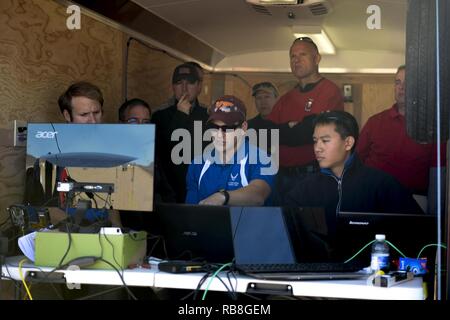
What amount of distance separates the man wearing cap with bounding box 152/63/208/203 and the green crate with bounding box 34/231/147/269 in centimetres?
148

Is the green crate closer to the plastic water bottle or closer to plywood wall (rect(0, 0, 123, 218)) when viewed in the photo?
plywood wall (rect(0, 0, 123, 218))

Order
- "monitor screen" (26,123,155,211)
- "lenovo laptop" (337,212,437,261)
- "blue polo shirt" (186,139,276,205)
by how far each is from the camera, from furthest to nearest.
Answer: "blue polo shirt" (186,139,276,205)
"monitor screen" (26,123,155,211)
"lenovo laptop" (337,212,437,261)

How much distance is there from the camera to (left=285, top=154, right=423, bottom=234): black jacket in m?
3.85

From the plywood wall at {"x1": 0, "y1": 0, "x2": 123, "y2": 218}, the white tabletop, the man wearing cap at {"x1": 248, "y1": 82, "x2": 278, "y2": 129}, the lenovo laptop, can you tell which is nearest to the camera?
the white tabletop

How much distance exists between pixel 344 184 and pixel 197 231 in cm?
114

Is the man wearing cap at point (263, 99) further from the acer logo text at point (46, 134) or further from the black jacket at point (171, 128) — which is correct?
the acer logo text at point (46, 134)

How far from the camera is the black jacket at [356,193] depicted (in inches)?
151

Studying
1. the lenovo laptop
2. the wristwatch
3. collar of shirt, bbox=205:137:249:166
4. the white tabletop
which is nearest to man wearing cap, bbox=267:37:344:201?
collar of shirt, bbox=205:137:249:166

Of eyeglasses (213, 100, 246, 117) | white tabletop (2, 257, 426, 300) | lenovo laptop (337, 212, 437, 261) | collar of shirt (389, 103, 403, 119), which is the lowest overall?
white tabletop (2, 257, 426, 300)

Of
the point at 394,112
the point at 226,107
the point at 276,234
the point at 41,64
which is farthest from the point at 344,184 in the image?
the point at 41,64

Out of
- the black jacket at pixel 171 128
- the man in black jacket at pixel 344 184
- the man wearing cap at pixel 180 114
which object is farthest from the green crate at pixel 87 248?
the man wearing cap at pixel 180 114

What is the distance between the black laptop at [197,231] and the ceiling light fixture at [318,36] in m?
2.08

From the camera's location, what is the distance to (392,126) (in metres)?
4.73

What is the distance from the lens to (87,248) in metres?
3.17
